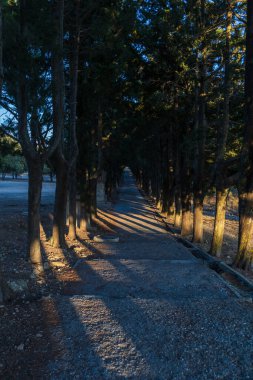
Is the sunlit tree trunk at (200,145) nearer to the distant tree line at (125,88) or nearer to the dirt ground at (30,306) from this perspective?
the distant tree line at (125,88)

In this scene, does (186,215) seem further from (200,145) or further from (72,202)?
(72,202)

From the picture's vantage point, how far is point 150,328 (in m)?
4.56

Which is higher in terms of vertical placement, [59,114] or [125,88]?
A: [125,88]

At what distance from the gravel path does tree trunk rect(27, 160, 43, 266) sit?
1.37 meters

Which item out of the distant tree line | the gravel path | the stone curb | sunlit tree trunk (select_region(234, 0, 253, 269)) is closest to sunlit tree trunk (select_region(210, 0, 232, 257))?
the distant tree line

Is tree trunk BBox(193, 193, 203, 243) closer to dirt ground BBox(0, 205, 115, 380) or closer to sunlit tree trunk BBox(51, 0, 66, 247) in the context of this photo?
dirt ground BBox(0, 205, 115, 380)

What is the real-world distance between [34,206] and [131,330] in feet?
14.9

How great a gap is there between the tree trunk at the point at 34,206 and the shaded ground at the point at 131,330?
1.17 meters

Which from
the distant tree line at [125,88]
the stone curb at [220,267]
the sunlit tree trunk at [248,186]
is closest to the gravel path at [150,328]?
the stone curb at [220,267]

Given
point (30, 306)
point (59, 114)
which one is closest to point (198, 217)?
point (59, 114)

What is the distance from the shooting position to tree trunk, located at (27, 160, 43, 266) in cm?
798

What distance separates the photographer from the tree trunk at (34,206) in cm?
798

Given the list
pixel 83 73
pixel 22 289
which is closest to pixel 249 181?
pixel 22 289

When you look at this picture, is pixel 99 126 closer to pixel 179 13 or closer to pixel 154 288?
pixel 179 13
